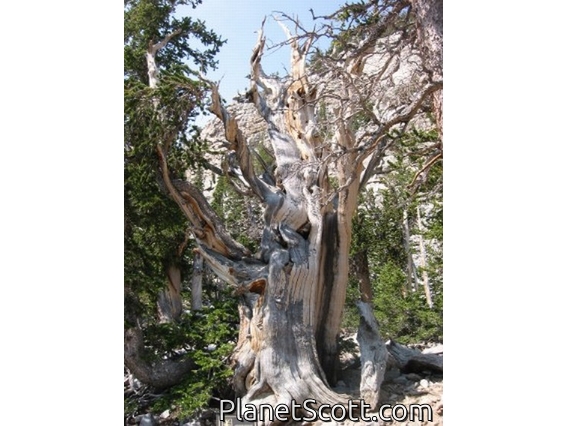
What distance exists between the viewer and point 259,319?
4.36 meters

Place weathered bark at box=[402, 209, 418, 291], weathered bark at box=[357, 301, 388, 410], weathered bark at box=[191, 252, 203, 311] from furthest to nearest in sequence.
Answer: weathered bark at box=[402, 209, 418, 291] → weathered bark at box=[191, 252, 203, 311] → weathered bark at box=[357, 301, 388, 410]

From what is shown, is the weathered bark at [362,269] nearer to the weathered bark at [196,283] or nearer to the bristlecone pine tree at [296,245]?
the weathered bark at [196,283]

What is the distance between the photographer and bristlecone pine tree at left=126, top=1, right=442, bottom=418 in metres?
4.09

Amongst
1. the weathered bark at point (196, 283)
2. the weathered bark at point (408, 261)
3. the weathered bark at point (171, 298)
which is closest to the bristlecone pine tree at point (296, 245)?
the weathered bark at point (171, 298)

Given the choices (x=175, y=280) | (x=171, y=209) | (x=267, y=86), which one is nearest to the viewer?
(x=171, y=209)

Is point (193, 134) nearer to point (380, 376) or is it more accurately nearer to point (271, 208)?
point (271, 208)

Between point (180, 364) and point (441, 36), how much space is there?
11.4ft

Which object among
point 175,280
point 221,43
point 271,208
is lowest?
point 175,280

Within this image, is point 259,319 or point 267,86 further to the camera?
point 267,86

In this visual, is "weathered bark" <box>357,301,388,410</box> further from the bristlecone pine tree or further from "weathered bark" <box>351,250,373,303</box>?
"weathered bark" <box>351,250,373,303</box>

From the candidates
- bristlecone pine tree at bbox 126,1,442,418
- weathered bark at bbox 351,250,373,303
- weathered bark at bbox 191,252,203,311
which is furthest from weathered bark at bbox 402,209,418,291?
weathered bark at bbox 191,252,203,311

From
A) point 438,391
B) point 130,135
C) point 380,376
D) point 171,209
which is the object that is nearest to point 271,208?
point 171,209

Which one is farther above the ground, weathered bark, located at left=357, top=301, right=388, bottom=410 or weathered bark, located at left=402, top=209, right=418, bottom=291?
weathered bark, located at left=402, top=209, right=418, bottom=291

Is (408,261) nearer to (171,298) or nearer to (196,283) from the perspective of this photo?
(196,283)
